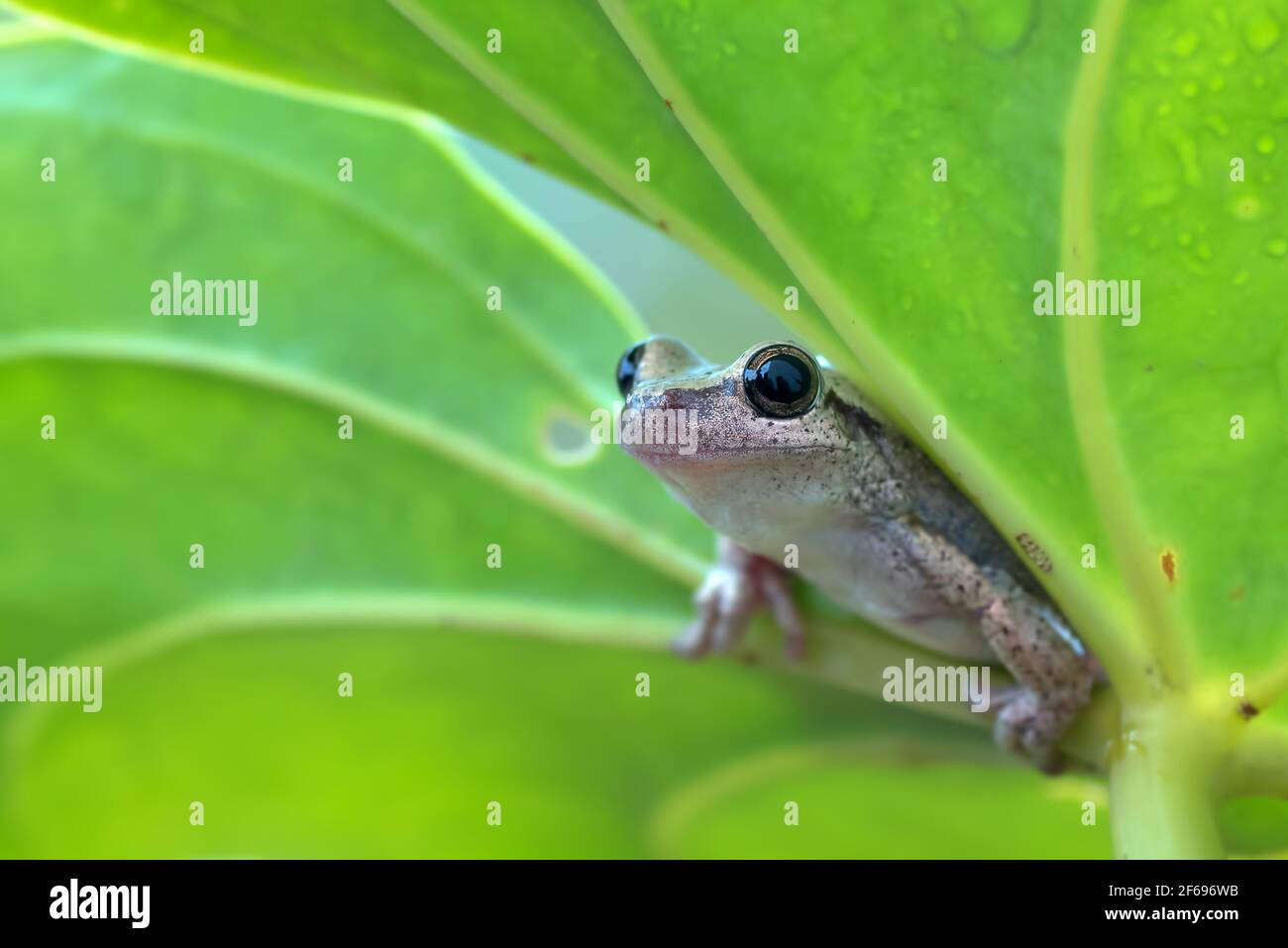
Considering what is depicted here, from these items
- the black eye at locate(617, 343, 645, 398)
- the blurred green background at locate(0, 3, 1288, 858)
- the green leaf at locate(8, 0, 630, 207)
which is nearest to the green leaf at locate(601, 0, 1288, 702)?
the green leaf at locate(8, 0, 630, 207)

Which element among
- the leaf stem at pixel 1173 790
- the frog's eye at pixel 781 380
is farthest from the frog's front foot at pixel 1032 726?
the frog's eye at pixel 781 380

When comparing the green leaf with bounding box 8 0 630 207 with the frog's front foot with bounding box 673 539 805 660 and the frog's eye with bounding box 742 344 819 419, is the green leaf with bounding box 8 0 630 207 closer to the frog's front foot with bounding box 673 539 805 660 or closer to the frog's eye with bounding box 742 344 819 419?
the frog's eye with bounding box 742 344 819 419

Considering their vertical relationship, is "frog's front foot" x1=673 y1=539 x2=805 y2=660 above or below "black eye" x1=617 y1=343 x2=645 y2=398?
below

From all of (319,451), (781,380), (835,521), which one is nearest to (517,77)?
(781,380)

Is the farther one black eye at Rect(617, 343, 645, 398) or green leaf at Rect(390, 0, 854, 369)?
black eye at Rect(617, 343, 645, 398)

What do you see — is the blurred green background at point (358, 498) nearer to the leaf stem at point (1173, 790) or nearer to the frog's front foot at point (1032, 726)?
the frog's front foot at point (1032, 726)

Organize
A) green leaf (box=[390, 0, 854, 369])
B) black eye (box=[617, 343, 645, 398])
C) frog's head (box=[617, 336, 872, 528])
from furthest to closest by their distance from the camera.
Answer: black eye (box=[617, 343, 645, 398]) < frog's head (box=[617, 336, 872, 528]) < green leaf (box=[390, 0, 854, 369])

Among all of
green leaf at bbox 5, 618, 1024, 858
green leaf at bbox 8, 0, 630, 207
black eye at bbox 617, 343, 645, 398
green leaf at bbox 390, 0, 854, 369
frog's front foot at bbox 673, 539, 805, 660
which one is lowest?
green leaf at bbox 5, 618, 1024, 858

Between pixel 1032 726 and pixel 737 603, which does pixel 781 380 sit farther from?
pixel 1032 726
